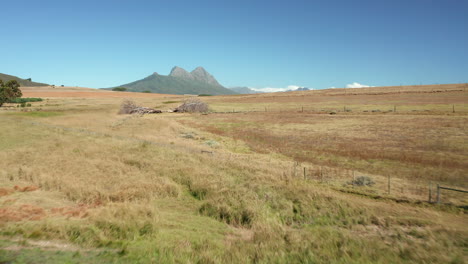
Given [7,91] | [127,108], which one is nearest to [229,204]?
[127,108]

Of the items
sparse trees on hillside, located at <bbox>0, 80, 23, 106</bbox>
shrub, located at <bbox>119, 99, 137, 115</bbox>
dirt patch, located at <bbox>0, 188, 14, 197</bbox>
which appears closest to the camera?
dirt patch, located at <bbox>0, 188, 14, 197</bbox>

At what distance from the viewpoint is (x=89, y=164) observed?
20266 millimetres

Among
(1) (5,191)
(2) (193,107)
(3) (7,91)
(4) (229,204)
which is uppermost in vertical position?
(3) (7,91)

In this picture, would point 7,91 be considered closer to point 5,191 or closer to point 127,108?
point 127,108

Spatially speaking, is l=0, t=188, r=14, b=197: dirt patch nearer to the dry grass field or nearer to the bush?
the dry grass field

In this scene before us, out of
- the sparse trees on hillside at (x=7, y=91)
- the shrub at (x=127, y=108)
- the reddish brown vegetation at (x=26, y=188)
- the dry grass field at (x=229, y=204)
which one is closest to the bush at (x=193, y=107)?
the shrub at (x=127, y=108)

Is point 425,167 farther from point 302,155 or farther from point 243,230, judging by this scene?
point 243,230

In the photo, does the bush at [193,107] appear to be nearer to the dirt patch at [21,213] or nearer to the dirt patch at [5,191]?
the dirt patch at [5,191]

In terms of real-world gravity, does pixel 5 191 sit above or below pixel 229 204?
above

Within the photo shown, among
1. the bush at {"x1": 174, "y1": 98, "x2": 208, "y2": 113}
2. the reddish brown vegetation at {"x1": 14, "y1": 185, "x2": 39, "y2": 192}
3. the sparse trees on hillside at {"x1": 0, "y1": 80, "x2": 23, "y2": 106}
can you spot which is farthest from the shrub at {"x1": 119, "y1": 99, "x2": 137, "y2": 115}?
the reddish brown vegetation at {"x1": 14, "y1": 185, "x2": 39, "y2": 192}

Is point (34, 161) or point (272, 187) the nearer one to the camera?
point (272, 187)

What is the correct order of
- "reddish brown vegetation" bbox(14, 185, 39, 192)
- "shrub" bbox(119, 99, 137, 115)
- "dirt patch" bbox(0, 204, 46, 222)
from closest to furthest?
"dirt patch" bbox(0, 204, 46, 222) < "reddish brown vegetation" bbox(14, 185, 39, 192) < "shrub" bbox(119, 99, 137, 115)

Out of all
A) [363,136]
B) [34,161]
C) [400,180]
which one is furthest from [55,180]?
[363,136]

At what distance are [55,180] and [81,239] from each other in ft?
26.3
